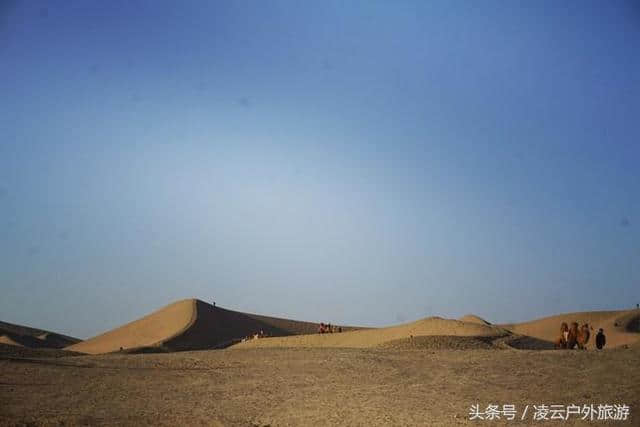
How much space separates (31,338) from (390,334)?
97.4 feet

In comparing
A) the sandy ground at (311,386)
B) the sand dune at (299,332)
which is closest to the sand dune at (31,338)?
the sand dune at (299,332)

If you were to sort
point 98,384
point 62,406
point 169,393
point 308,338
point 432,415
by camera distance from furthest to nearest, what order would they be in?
point 308,338 → point 98,384 → point 169,393 → point 62,406 → point 432,415

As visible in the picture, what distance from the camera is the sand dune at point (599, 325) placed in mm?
36531

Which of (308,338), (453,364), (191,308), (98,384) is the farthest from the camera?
(191,308)

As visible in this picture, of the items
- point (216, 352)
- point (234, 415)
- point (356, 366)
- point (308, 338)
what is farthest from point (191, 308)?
point (234, 415)

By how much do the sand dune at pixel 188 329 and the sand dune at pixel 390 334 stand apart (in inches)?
329

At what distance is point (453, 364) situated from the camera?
18797 mm

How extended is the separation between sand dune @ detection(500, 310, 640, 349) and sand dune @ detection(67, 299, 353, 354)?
16.2 meters

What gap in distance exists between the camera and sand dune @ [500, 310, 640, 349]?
120 ft

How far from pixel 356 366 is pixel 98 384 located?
674 cm

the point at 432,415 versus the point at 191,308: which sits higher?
the point at 191,308

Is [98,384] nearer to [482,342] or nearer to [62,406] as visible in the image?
[62,406]

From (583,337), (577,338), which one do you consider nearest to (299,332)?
(577,338)

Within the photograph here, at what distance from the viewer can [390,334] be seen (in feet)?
105
